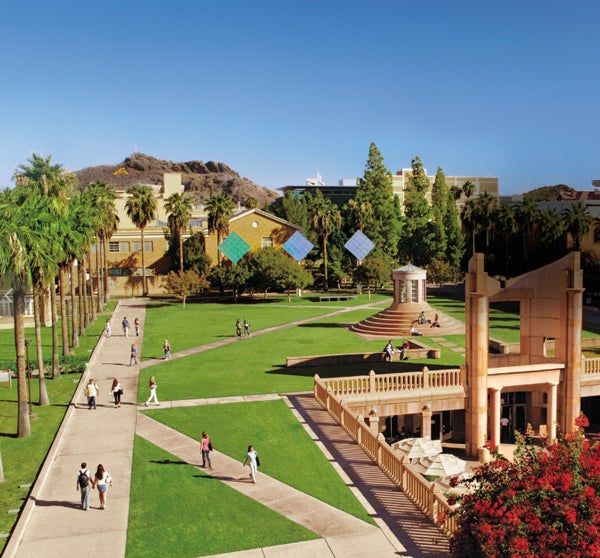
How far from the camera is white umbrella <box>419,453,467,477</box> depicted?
25.3m

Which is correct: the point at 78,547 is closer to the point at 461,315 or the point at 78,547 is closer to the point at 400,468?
the point at 400,468

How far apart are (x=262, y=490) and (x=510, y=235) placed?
6824cm

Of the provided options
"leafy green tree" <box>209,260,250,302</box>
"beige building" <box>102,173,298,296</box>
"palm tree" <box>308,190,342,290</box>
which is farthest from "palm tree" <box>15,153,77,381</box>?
"palm tree" <box>308,190,342,290</box>

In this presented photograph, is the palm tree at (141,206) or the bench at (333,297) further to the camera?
the palm tree at (141,206)

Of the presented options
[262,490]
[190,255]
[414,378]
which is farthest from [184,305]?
[262,490]

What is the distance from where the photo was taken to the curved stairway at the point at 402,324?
5397 cm

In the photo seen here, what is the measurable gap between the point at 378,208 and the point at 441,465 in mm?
77877

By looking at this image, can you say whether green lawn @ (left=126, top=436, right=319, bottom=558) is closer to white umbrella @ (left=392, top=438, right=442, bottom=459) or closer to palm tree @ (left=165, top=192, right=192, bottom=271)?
white umbrella @ (left=392, top=438, right=442, bottom=459)

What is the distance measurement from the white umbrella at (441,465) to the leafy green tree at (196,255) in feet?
221

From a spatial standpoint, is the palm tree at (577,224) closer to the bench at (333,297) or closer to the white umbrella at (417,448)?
the bench at (333,297)

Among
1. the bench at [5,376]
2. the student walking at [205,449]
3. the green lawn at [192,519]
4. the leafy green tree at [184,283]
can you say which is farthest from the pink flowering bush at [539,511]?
the leafy green tree at [184,283]

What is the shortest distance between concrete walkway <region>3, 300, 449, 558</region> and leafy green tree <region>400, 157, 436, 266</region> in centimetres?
7158

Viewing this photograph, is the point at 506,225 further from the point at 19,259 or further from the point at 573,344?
the point at 19,259

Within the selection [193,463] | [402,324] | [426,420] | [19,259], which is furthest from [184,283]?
[193,463]
